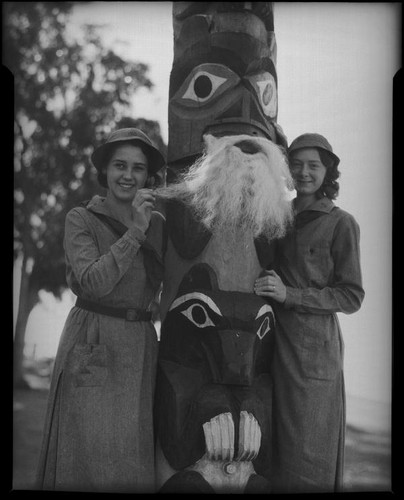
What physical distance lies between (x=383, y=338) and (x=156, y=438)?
170 centimetres

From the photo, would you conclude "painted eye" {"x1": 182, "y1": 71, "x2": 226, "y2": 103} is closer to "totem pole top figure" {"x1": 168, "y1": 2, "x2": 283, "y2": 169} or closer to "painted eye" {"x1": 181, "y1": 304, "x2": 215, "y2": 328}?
"totem pole top figure" {"x1": 168, "y1": 2, "x2": 283, "y2": 169}

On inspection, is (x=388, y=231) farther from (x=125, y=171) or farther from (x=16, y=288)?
(x=16, y=288)

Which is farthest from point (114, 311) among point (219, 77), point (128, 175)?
point (219, 77)

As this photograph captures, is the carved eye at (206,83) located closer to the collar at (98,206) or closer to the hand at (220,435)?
the collar at (98,206)

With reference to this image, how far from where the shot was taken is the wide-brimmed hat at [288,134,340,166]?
17.3 feet

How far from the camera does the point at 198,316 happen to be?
4.93 metres

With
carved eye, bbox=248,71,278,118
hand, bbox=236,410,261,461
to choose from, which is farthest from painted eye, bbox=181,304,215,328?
carved eye, bbox=248,71,278,118

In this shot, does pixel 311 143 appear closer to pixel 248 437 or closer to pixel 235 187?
pixel 235 187

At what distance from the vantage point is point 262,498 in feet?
16.3

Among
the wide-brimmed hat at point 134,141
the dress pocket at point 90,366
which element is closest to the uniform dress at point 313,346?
the wide-brimmed hat at point 134,141

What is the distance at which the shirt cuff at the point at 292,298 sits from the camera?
5095mm

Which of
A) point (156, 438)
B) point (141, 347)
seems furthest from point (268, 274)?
point (156, 438)

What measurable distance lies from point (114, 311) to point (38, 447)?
1050 mm

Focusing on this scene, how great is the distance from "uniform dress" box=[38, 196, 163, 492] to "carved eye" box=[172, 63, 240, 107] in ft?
3.12
